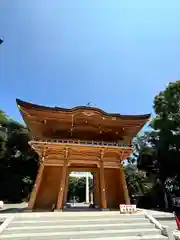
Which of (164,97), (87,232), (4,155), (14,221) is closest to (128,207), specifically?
(87,232)

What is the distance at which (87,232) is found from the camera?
23.0ft

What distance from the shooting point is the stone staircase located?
6.72 m

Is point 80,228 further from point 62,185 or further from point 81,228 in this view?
point 62,185

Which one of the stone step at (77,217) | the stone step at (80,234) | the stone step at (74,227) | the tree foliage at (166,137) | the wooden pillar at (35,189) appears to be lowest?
the stone step at (80,234)

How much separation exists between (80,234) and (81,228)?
0.47m

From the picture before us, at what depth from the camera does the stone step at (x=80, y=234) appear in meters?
6.50

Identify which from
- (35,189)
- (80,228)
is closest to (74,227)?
(80,228)

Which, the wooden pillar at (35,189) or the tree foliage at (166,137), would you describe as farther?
the tree foliage at (166,137)

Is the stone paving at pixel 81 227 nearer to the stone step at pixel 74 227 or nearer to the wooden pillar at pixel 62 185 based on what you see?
the stone step at pixel 74 227

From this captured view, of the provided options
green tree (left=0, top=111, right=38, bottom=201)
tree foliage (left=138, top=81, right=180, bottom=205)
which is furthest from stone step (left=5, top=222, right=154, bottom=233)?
green tree (left=0, top=111, right=38, bottom=201)

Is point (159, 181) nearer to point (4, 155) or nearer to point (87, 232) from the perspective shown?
point (87, 232)

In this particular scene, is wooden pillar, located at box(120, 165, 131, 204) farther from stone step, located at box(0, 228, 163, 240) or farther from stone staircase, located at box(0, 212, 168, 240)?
stone step, located at box(0, 228, 163, 240)

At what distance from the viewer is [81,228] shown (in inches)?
290

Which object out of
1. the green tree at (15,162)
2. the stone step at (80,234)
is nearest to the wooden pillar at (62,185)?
the stone step at (80,234)
